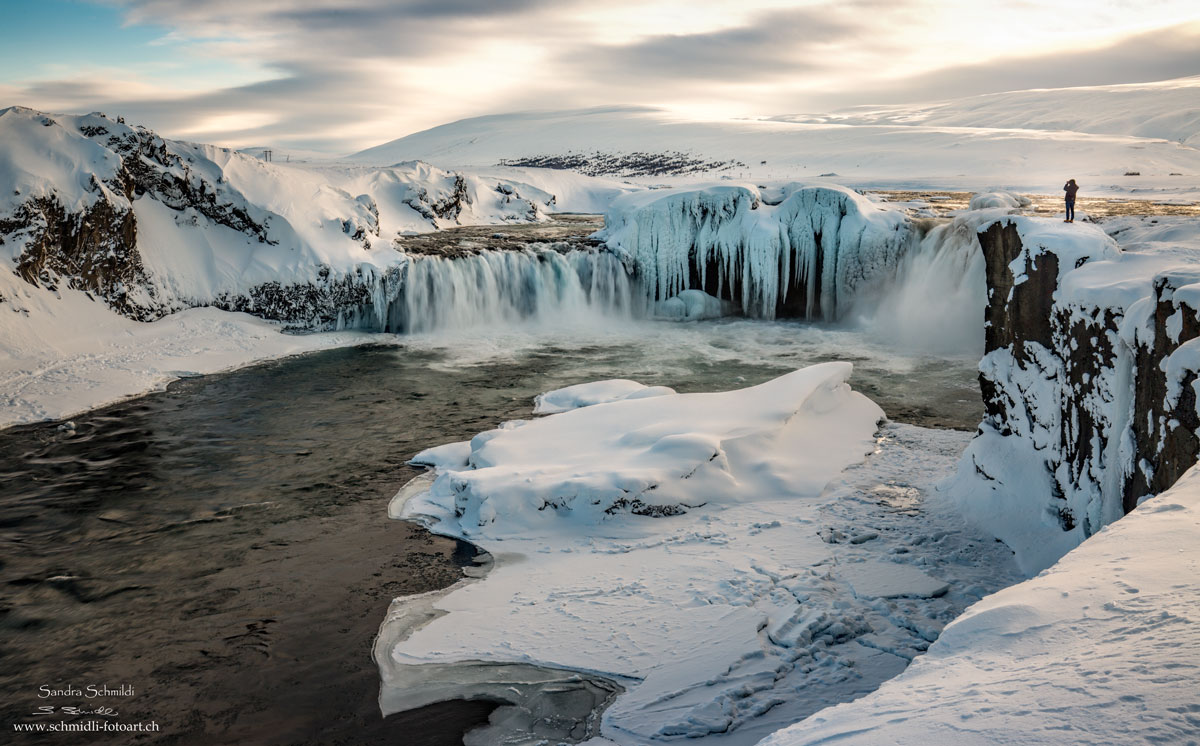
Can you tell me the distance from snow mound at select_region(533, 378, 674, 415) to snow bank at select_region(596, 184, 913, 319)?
27.2 feet

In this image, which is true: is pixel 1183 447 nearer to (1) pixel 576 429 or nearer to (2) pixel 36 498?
(1) pixel 576 429

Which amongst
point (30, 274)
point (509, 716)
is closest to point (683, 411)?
point (509, 716)

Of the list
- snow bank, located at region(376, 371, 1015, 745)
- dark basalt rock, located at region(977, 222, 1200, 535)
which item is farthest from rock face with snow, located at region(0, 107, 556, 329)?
dark basalt rock, located at region(977, 222, 1200, 535)

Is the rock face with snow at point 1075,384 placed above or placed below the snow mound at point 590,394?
above

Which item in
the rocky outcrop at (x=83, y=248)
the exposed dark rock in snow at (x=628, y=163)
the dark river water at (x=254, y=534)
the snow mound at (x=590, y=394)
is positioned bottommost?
the dark river water at (x=254, y=534)

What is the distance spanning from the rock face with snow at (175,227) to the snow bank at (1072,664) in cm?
1728

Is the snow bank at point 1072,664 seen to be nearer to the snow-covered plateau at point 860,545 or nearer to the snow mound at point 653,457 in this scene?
the snow-covered plateau at point 860,545

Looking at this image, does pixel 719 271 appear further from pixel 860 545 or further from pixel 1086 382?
pixel 1086 382

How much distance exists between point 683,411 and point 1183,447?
20.0 ft

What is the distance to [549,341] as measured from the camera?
60.0 feet

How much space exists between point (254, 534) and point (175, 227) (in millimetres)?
13335

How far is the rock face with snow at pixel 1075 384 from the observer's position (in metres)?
4.93

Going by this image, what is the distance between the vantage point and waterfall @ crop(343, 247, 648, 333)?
19.5 m
